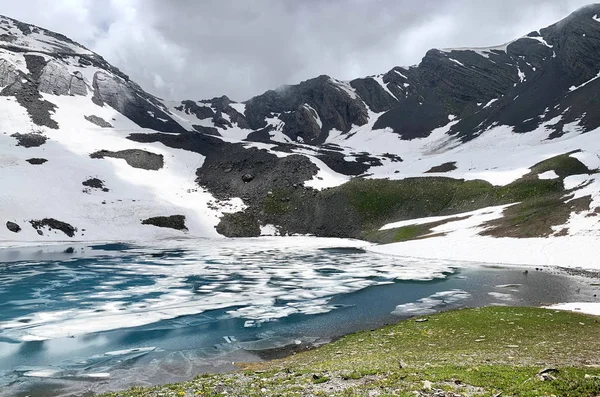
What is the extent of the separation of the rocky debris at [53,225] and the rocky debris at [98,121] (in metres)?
89.4

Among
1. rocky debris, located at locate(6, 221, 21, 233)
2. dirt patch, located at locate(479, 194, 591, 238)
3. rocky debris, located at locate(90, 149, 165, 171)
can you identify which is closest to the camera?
dirt patch, located at locate(479, 194, 591, 238)

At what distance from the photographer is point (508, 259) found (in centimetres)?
5372

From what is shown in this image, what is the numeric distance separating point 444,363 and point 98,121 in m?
181

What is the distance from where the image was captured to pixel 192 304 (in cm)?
3419

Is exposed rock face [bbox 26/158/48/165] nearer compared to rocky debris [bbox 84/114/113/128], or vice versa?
→ exposed rock face [bbox 26/158/48/165]

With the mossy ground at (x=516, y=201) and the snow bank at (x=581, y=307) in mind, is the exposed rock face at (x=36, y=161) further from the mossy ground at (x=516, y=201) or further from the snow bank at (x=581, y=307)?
the snow bank at (x=581, y=307)

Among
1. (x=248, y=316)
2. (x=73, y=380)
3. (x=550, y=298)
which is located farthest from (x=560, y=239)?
(x=73, y=380)

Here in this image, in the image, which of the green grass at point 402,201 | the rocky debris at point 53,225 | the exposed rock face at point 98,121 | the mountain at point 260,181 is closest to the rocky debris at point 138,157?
the mountain at point 260,181

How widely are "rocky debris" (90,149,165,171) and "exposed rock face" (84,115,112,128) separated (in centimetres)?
4649

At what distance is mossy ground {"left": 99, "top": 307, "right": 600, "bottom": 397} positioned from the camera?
12023 mm

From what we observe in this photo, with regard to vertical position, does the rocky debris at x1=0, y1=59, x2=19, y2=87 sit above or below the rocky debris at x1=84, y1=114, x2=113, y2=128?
above

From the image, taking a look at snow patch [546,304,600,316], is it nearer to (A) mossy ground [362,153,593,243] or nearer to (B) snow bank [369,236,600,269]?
(B) snow bank [369,236,600,269]

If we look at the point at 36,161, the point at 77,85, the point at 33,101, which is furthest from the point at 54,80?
the point at 36,161

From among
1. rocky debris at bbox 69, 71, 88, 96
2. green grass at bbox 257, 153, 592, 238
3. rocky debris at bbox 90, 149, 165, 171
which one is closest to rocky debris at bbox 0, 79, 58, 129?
rocky debris at bbox 69, 71, 88, 96
